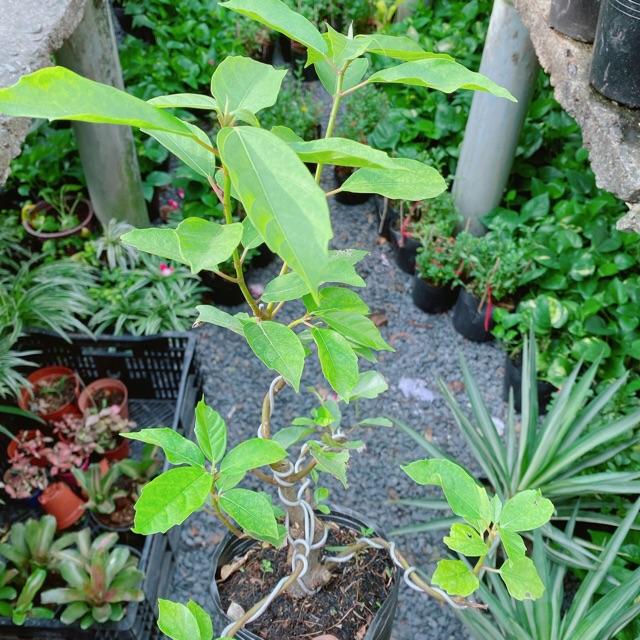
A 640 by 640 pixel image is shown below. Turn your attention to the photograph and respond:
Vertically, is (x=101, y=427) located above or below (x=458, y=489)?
below

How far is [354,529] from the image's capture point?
1.61 m

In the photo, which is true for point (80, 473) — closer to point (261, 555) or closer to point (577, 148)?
point (261, 555)

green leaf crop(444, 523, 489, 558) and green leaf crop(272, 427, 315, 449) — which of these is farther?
green leaf crop(272, 427, 315, 449)

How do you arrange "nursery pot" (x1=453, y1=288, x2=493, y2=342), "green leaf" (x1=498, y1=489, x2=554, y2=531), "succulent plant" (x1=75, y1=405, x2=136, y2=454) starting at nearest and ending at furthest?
1. "green leaf" (x1=498, y1=489, x2=554, y2=531)
2. "succulent plant" (x1=75, y1=405, x2=136, y2=454)
3. "nursery pot" (x1=453, y1=288, x2=493, y2=342)

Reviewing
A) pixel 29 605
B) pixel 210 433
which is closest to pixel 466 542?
pixel 210 433

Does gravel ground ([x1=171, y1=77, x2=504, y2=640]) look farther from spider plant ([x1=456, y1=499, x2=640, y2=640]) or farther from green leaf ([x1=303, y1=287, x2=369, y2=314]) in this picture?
green leaf ([x1=303, y1=287, x2=369, y2=314])

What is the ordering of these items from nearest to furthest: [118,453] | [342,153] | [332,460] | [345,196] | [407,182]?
1. [342,153]
2. [407,182]
3. [332,460]
4. [118,453]
5. [345,196]

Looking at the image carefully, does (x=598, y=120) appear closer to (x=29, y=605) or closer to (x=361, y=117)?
(x=361, y=117)

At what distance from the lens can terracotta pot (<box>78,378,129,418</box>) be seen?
2.66 meters

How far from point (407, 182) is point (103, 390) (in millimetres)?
2183

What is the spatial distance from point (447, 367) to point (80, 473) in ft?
5.52

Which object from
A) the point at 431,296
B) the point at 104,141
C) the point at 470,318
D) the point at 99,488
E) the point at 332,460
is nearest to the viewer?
the point at 332,460

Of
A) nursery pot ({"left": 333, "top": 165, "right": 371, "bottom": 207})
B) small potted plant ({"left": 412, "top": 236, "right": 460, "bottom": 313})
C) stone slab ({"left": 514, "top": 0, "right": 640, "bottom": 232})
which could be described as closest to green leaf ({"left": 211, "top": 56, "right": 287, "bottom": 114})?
stone slab ({"left": 514, "top": 0, "right": 640, "bottom": 232})

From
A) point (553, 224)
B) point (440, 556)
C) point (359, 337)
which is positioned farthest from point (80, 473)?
point (553, 224)
